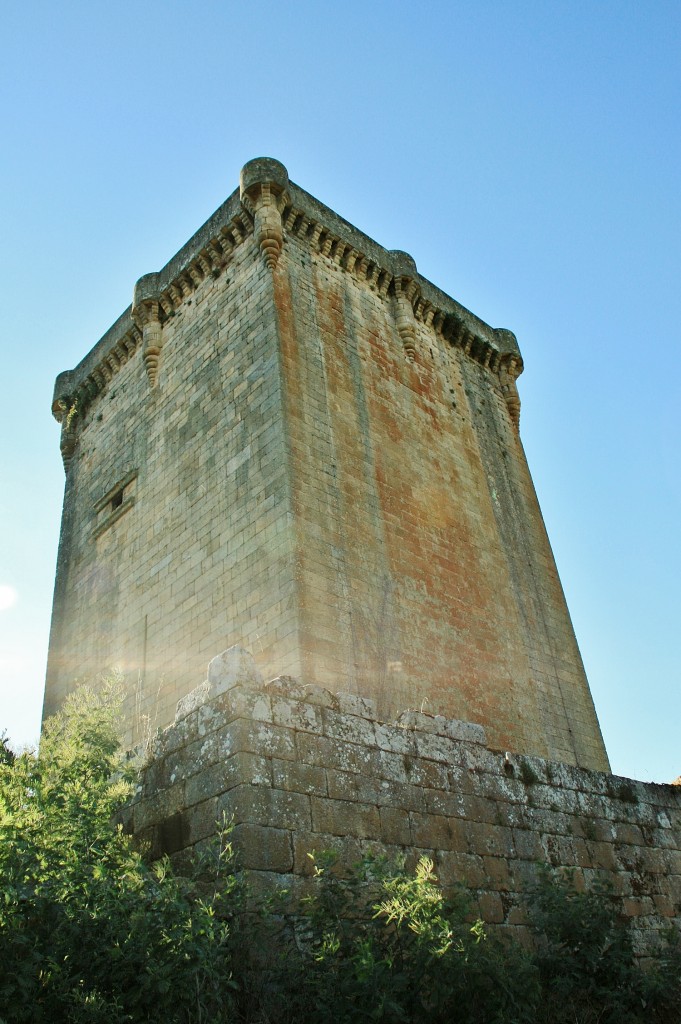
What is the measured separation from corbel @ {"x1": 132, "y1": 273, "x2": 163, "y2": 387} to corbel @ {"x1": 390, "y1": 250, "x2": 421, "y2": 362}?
3.40 m

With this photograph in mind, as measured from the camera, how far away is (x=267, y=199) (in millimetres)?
10656

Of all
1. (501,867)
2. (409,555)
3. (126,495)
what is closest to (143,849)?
(501,867)

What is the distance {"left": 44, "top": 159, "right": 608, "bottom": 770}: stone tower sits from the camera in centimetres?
842

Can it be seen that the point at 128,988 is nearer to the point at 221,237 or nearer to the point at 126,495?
the point at 126,495

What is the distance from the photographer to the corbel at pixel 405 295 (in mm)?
11820

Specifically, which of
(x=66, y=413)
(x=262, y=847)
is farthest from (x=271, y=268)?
(x=262, y=847)

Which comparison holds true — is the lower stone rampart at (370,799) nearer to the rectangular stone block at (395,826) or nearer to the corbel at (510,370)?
the rectangular stone block at (395,826)

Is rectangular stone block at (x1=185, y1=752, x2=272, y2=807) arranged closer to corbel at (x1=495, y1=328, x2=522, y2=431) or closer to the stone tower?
the stone tower

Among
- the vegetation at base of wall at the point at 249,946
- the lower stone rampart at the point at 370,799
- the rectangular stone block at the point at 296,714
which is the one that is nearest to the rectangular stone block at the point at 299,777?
the lower stone rampart at the point at 370,799

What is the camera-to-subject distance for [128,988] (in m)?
3.22

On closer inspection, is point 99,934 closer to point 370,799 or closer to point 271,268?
point 370,799

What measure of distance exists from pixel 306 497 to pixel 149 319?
4.96m

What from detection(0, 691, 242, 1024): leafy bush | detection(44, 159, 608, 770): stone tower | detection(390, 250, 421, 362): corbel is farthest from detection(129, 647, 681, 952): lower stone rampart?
detection(390, 250, 421, 362): corbel

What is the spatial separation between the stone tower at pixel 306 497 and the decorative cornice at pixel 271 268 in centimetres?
4
